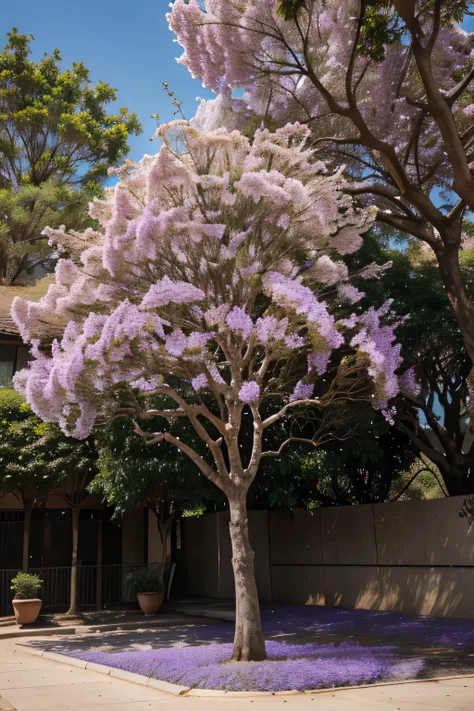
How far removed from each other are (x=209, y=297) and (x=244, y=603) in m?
4.36

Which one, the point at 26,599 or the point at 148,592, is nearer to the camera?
the point at 26,599

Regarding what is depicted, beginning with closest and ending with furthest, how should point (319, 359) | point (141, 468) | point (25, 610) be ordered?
point (319, 359)
point (141, 468)
point (25, 610)

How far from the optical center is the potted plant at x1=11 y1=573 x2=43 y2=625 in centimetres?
1734

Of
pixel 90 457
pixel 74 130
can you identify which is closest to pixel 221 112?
pixel 90 457

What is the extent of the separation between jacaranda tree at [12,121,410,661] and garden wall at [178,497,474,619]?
5.91m

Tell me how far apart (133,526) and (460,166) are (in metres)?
14.7

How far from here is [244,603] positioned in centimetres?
1077

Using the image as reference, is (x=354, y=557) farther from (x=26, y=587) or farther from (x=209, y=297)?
(x=209, y=297)

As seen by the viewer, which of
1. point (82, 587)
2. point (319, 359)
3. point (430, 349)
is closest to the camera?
point (319, 359)

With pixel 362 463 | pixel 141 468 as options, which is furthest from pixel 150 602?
pixel 362 463

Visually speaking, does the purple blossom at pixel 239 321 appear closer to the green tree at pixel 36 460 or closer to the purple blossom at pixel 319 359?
the purple blossom at pixel 319 359

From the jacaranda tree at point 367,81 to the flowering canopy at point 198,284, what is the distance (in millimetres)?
2208

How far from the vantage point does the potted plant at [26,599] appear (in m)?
17.3

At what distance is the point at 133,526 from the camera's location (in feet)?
74.9
